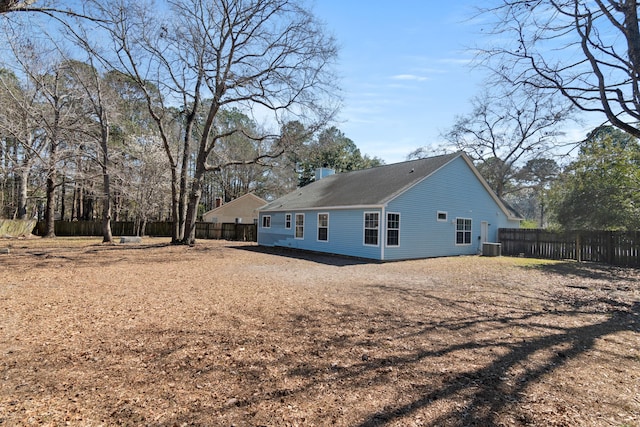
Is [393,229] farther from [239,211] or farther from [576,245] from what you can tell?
[239,211]

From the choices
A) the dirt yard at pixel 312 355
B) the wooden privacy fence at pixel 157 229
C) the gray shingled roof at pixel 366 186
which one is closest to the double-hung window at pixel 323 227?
the gray shingled roof at pixel 366 186

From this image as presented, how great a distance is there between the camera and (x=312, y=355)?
398cm

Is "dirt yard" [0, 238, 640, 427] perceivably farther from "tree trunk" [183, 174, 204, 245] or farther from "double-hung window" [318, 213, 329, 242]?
"tree trunk" [183, 174, 204, 245]

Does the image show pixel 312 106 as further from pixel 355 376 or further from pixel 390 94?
pixel 355 376

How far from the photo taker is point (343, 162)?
3712 cm

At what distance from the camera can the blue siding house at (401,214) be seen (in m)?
14.3

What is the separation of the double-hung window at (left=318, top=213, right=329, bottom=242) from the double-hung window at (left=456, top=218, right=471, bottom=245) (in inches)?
264

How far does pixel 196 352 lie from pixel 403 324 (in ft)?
10.2

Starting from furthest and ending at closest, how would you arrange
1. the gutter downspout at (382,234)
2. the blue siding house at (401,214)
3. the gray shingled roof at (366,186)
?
the gray shingled roof at (366,186) < the blue siding house at (401,214) < the gutter downspout at (382,234)

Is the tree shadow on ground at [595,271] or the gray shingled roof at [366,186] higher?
the gray shingled roof at [366,186]

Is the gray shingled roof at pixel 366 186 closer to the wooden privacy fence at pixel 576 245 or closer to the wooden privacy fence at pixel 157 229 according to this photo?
the wooden privacy fence at pixel 576 245

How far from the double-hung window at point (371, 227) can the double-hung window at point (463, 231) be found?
Answer: 5.48 m

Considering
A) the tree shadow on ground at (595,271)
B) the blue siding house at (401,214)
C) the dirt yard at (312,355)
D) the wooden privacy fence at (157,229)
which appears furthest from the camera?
the wooden privacy fence at (157,229)

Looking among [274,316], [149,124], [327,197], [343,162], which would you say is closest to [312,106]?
[327,197]
